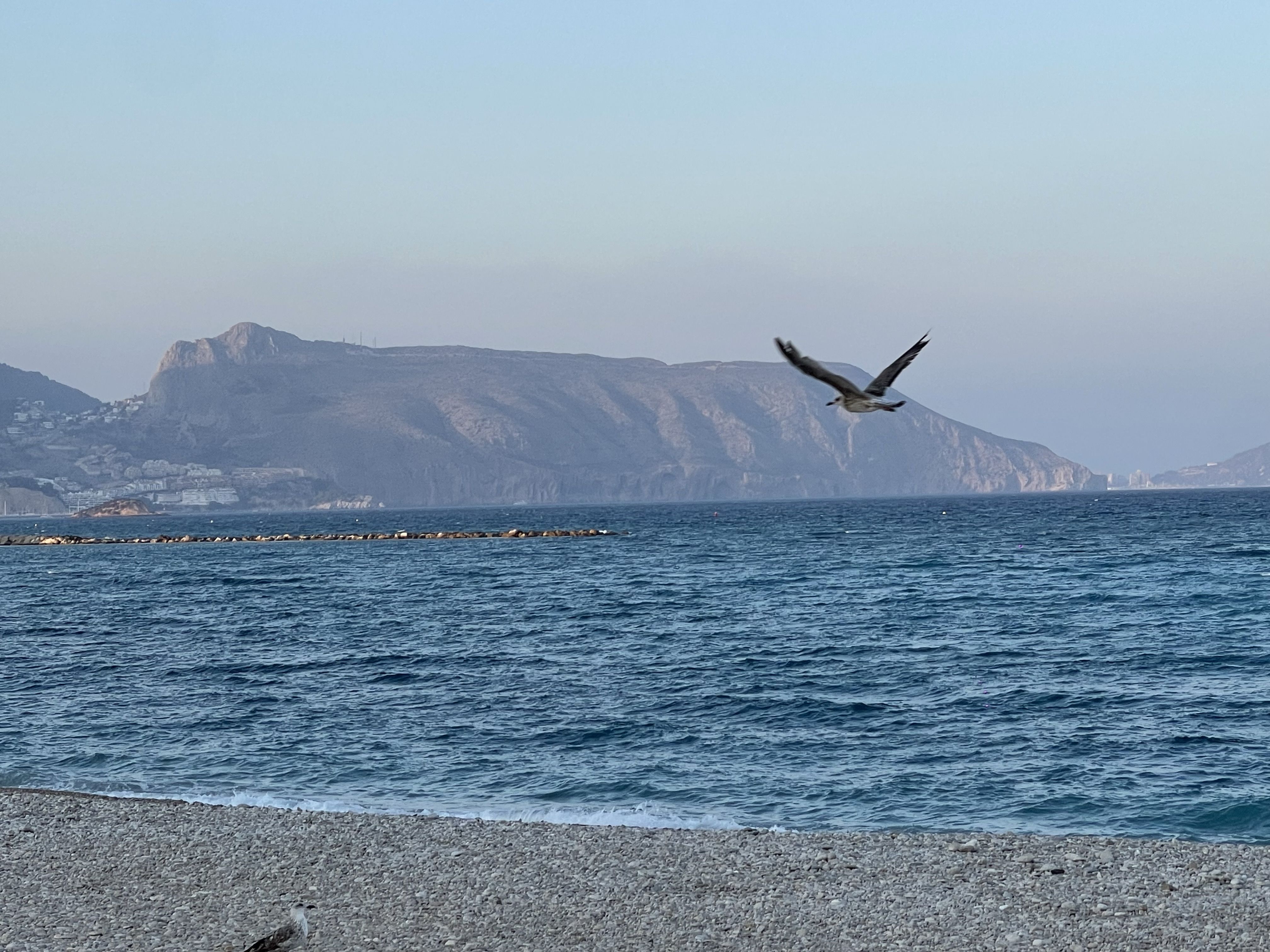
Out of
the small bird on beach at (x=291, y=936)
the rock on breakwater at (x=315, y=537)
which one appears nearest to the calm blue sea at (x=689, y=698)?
the small bird on beach at (x=291, y=936)

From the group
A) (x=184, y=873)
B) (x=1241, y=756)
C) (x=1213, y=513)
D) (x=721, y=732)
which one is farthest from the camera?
(x=1213, y=513)

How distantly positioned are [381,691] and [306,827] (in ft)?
42.8

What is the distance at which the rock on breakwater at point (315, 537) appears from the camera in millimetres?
128875

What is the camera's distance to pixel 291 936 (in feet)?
36.8

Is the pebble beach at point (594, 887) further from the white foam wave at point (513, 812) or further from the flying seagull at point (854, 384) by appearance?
the flying seagull at point (854, 384)

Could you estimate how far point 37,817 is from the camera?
16141 millimetres

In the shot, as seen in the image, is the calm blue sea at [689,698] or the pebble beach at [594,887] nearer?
the pebble beach at [594,887]

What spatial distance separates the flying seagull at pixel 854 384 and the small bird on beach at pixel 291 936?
6.40m

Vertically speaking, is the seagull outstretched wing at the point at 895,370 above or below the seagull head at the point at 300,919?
above

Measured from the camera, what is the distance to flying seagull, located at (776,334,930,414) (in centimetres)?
961

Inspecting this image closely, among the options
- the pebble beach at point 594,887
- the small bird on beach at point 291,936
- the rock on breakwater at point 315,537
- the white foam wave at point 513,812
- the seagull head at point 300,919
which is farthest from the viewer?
the rock on breakwater at point 315,537

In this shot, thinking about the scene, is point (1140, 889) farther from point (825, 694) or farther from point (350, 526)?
point (350, 526)

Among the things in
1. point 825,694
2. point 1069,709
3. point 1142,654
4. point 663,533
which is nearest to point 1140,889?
point 1069,709

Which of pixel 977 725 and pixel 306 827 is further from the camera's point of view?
pixel 977 725
